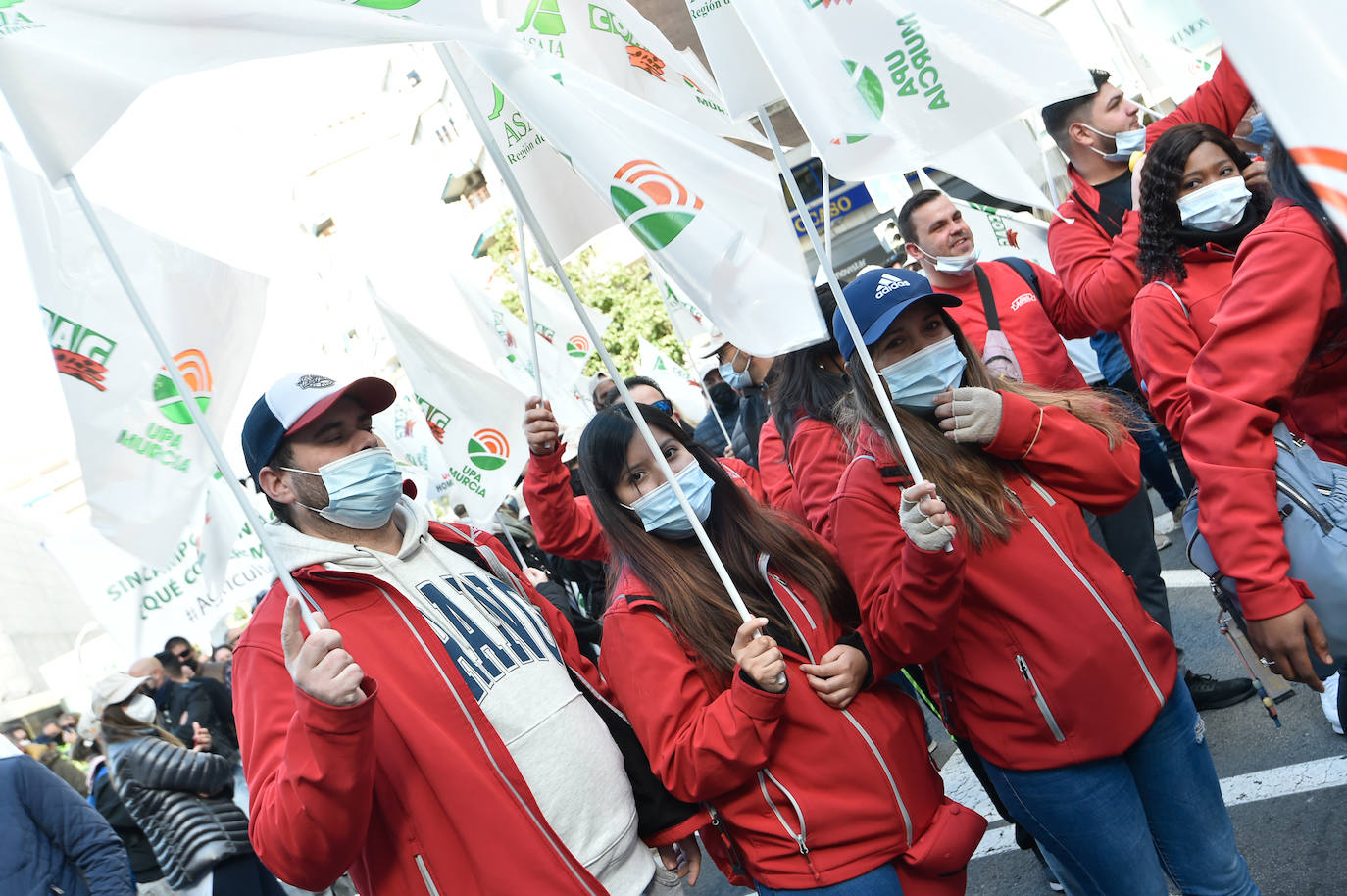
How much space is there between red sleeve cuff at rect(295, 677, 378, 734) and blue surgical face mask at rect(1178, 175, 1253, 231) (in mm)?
2976

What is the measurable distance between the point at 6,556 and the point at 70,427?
52.3m

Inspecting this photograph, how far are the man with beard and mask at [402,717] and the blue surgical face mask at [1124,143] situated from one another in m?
3.66

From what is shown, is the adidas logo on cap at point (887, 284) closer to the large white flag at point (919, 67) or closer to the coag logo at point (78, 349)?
the large white flag at point (919, 67)

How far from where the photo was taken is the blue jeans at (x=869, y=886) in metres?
2.46

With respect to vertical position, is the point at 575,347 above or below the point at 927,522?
above

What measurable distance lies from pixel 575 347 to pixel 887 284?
31.1 feet

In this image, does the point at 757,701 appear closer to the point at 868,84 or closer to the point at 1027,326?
the point at 868,84

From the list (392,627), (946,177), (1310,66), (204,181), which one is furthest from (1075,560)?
(946,177)

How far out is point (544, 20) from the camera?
3191 mm

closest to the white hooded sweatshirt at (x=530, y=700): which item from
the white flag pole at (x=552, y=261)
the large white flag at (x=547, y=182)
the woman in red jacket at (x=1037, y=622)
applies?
the white flag pole at (x=552, y=261)

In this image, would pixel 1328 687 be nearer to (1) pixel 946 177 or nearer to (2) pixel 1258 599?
(2) pixel 1258 599

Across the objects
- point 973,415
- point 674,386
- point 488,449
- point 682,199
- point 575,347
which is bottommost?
point 973,415

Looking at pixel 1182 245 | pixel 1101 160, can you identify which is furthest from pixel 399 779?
pixel 1101 160

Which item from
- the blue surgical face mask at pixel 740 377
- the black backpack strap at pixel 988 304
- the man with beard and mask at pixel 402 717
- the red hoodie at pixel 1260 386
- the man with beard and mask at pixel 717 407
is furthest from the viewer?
the man with beard and mask at pixel 717 407
